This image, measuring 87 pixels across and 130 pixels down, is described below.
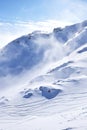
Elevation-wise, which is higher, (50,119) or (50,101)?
(50,101)

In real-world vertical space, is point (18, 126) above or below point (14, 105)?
below

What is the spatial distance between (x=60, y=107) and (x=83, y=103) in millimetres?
10140

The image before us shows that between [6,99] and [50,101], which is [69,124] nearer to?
[50,101]

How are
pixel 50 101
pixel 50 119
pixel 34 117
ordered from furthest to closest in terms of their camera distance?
pixel 50 101
pixel 34 117
pixel 50 119

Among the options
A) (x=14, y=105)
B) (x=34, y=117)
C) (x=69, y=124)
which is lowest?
(x=69, y=124)

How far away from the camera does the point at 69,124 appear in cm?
12444

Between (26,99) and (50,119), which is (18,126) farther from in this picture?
(26,99)

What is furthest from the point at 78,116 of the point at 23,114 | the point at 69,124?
the point at 23,114

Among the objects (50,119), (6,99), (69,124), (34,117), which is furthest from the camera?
(6,99)

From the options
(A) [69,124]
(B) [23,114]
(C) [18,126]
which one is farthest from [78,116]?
(B) [23,114]

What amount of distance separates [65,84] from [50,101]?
17.2 m

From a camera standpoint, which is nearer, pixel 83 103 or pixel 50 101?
pixel 83 103

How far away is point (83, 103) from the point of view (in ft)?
526

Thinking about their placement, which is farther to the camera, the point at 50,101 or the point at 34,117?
the point at 50,101
